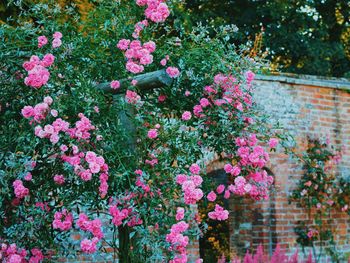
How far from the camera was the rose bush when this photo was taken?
13.1 ft

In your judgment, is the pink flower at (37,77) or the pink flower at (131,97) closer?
the pink flower at (37,77)

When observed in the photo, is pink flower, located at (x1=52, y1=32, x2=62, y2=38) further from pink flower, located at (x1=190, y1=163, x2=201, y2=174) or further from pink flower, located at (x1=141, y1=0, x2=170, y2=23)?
pink flower, located at (x1=190, y1=163, x2=201, y2=174)

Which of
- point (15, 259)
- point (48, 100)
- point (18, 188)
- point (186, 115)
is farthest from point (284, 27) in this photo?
point (15, 259)

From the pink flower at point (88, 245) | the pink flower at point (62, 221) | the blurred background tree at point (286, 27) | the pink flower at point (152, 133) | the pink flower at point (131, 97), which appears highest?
the blurred background tree at point (286, 27)

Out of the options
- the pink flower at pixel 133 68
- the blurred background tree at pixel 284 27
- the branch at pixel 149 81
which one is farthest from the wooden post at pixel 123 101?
the blurred background tree at pixel 284 27

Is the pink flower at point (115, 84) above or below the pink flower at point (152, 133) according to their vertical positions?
above

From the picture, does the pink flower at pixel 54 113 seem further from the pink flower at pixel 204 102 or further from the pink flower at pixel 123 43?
the pink flower at pixel 204 102

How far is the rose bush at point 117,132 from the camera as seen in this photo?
4.01 metres

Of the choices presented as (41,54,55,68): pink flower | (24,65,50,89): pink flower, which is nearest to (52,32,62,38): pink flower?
(41,54,55,68): pink flower

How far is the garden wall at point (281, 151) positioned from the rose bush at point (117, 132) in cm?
362

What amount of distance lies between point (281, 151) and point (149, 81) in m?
4.54

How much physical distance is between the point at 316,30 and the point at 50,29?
39.4 feet

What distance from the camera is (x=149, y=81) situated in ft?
14.3

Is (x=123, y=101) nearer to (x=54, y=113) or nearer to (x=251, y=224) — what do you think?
(x=54, y=113)
